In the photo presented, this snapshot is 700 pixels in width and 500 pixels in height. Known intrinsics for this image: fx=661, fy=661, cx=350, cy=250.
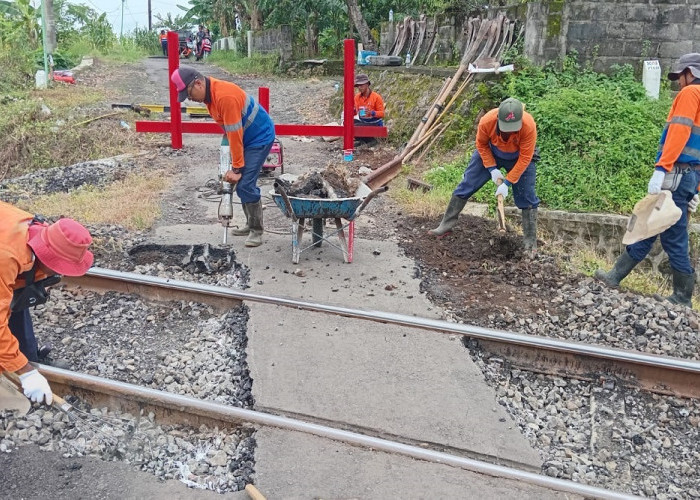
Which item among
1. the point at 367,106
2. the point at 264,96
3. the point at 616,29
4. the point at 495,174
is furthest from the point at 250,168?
the point at 616,29

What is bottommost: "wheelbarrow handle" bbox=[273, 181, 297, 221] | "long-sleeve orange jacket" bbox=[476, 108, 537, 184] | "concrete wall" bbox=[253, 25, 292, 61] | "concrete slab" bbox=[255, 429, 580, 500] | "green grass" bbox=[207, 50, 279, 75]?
"concrete slab" bbox=[255, 429, 580, 500]

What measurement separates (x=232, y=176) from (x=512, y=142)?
2957 millimetres

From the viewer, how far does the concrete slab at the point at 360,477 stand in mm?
3578

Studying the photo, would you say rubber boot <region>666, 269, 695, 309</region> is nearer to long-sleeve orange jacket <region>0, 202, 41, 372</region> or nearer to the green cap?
the green cap

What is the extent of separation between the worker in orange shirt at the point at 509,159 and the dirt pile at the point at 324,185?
1301mm

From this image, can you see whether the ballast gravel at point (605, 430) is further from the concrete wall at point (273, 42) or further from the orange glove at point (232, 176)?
the concrete wall at point (273, 42)

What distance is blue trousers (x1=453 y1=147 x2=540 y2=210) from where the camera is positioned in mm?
7137

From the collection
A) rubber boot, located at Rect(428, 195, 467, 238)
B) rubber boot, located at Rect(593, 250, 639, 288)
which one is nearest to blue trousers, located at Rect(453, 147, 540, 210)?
rubber boot, located at Rect(428, 195, 467, 238)

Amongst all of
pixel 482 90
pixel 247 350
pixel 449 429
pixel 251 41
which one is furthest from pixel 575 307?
pixel 251 41

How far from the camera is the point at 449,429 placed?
4.18 m

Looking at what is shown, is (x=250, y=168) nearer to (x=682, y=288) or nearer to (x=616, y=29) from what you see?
(x=682, y=288)

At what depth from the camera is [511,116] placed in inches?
256

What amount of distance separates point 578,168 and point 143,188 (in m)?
6.40

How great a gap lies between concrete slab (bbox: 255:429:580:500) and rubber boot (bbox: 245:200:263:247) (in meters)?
3.69
